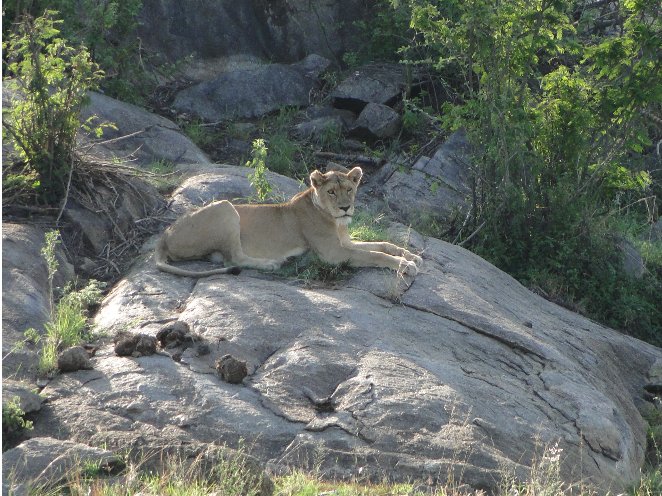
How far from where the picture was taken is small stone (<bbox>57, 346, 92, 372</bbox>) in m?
7.02

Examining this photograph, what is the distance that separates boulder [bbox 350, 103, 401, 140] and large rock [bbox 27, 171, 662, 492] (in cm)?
635

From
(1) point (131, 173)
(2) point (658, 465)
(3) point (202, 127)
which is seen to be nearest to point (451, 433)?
(2) point (658, 465)

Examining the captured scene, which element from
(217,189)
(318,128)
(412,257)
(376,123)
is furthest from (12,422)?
(376,123)

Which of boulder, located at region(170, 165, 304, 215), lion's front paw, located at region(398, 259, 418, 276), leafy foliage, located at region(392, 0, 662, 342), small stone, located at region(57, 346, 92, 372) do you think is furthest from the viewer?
leafy foliage, located at region(392, 0, 662, 342)

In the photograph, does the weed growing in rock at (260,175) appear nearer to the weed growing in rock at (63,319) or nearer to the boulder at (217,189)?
the boulder at (217,189)

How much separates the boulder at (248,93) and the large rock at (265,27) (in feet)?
2.74

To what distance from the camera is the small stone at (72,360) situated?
7.02 m

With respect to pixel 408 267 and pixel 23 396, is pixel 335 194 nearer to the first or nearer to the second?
pixel 408 267

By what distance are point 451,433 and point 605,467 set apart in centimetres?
A: 169

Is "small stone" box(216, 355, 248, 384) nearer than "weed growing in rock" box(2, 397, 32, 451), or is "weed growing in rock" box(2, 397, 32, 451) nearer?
"weed growing in rock" box(2, 397, 32, 451)

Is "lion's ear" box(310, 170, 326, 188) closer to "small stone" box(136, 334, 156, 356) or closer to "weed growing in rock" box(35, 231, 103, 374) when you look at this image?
"weed growing in rock" box(35, 231, 103, 374)

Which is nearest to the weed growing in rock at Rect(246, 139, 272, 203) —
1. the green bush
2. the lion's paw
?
the lion's paw

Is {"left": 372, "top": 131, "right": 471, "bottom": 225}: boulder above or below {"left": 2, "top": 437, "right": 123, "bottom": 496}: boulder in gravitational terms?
below

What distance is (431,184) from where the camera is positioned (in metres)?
14.0
